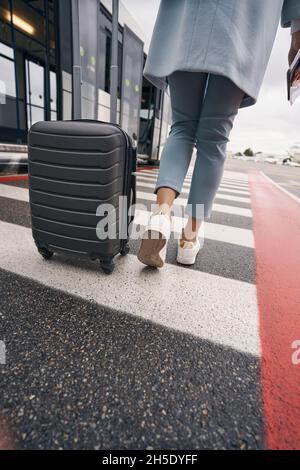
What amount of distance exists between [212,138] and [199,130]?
0.06m

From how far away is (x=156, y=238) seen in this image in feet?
3.03

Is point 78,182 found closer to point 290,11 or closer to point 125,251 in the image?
point 125,251

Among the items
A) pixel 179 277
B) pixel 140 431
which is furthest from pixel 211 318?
pixel 140 431

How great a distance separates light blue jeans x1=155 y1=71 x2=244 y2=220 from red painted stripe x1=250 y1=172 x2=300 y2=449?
440mm

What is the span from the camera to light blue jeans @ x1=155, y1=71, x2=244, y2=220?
0.95m

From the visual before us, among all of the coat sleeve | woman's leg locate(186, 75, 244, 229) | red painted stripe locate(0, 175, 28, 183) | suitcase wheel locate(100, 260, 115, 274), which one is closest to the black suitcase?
suitcase wheel locate(100, 260, 115, 274)

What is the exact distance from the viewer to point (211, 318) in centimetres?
80

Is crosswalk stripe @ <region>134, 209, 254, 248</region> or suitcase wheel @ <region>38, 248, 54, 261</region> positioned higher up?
suitcase wheel @ <region>38, 248, 54, 261</region>

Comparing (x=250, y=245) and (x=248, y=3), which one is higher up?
(x=248, y=3)

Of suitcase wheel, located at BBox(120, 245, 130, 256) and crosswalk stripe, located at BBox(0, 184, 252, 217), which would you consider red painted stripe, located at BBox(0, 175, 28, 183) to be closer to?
crosswalk stripe, located at BBox(0, 184, 252, 217)

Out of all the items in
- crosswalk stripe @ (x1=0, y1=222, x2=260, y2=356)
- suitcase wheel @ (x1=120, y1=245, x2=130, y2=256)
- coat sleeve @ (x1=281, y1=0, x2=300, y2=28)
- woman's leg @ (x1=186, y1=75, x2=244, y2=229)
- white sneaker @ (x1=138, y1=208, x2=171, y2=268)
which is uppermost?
coat sleeve @ (x1=281, y1=0, x2=300, y2=28)

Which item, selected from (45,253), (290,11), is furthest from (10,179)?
(290,11)

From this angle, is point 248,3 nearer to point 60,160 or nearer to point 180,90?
point 180,90

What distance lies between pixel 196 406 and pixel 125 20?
5157 mm
